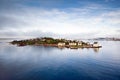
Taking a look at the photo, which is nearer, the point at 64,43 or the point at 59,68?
the point at 59,68

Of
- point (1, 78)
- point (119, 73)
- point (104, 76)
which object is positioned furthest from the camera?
point (119, 73)

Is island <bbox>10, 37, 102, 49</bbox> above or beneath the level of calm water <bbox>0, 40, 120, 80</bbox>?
above

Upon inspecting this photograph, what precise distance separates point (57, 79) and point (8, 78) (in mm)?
9553

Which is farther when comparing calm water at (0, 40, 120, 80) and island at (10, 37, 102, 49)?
island at (10, 37, 102, 49)

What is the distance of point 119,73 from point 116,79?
4428 mm

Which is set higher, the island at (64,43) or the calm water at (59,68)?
the island at (64,43)

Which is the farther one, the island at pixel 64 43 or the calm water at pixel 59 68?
the island at pixel 64 43

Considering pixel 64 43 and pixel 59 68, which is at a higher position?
pixel 64 43

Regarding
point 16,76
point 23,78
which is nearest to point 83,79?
point 23,78

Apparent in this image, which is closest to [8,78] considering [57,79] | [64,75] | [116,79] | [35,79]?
[35,79]

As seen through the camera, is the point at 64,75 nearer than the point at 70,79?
No

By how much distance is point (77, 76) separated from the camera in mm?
29656

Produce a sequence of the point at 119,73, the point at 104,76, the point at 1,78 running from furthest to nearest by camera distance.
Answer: the point at 119,73 < the point at 104,76 < the point at 1,78

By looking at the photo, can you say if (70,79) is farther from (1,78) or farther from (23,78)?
(1,78)
